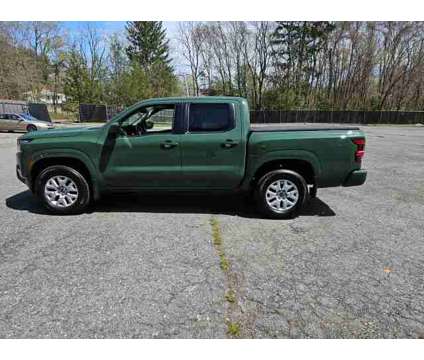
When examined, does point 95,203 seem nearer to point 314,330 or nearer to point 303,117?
point 314,330

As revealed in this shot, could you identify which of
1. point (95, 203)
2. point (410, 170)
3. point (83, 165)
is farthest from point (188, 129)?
point (410, 170)

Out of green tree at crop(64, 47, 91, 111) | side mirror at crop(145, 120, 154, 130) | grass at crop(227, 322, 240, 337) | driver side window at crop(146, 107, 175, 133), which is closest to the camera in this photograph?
grass at crop(227, 322, 240, 337)

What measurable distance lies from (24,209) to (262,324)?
14.0 feet

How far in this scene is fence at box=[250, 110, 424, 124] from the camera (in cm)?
3703

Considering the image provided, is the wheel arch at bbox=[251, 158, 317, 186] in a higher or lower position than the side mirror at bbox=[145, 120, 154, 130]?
lower

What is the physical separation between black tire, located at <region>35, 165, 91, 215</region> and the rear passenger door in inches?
62.5

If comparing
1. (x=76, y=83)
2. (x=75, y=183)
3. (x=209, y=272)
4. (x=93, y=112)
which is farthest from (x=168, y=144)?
(x=76, y=83)

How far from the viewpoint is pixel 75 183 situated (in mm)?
4215

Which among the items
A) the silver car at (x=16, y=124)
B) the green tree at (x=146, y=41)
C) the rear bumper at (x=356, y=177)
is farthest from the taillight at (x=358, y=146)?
the green tree at (x=146, y=41)

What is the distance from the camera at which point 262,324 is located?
214 centimetres

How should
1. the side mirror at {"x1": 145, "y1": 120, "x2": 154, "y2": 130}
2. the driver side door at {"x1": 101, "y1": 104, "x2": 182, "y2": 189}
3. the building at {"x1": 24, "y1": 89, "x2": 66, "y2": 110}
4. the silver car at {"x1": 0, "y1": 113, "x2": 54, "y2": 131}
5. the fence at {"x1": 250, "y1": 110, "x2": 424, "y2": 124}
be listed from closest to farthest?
1. the driver side door at {"x1": 101, "y1": 104, "x2": 182, "y2": 189}
2. the side mirror at {"x1": 145, "y1": 120, "x2": 154, "y2": 130}
3. the silver car at {"x1": 0, "y1": 113, "x2": 54, "y2": 131}
4. the fence at {"x1": 250, "y1": 110, "x2": 424, "y2": 124}
5. the building at {"x1": 24, "y1": 89, "x2": 66, "y2": 110}

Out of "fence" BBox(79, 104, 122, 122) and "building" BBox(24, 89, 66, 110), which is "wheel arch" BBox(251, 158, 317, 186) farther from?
"building" BBox(24, 89, 66, 110)

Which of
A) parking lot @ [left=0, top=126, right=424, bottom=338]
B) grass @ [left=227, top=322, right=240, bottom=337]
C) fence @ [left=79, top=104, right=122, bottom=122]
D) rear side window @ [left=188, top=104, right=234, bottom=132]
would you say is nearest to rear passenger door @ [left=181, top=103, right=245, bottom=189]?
rear side window @ [left=188, top=104, right=234, bottom=132]

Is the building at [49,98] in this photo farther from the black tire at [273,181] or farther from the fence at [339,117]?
the black tire at [273,181]
